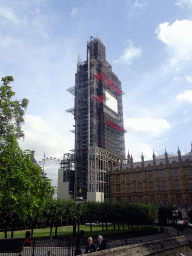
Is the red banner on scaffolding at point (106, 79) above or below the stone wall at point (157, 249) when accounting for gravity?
above

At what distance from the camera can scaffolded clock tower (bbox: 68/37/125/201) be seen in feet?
240

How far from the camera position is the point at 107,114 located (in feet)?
283

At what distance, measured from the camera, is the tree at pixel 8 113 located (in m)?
19.1

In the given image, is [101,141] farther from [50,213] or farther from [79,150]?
[50,213]

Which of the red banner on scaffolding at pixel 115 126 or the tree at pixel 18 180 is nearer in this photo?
the tree at pixel 18 180

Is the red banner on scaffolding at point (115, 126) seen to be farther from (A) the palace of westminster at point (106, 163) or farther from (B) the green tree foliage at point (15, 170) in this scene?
(B) the green tree foliage at point (15, 170)

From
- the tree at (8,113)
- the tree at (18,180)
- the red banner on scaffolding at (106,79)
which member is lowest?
the tree at (18,180)

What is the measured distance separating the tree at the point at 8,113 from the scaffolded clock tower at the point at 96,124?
167ft

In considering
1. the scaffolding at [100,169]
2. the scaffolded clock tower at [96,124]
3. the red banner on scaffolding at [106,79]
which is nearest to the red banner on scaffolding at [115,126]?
the scaffolded clock tower at [96,124]

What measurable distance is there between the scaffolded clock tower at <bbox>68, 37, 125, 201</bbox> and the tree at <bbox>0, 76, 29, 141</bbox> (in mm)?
50827

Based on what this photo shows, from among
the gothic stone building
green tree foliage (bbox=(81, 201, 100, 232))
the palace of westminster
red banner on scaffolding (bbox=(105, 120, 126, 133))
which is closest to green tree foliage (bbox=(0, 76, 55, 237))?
green tree foliage (bbox=(81, 201, 100, 232))

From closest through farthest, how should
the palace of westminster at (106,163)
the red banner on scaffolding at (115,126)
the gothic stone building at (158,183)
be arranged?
the gothic stone building at (158,183) < the palace of westminster at (106,163) < the red banner on scaffolding at (115,126)

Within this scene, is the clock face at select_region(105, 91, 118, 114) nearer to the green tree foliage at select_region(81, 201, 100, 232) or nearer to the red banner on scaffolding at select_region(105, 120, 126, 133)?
the red banner on scaffolding at select_region(105, 120, 126, 133)

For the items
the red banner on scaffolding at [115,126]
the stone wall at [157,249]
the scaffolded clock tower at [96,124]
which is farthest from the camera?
the red banner on scaffolding at [115,126]
